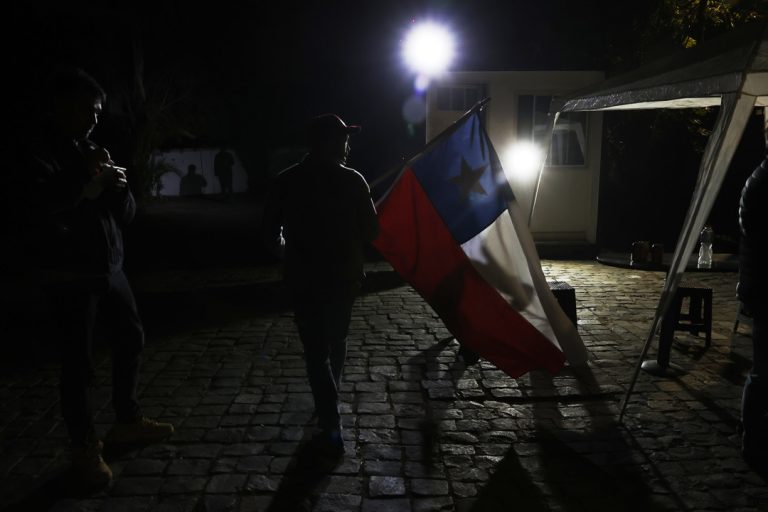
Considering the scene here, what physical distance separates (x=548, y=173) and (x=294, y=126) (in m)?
24.9

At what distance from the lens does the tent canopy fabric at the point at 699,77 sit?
3.68 meters

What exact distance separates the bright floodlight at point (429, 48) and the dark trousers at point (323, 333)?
287 inches

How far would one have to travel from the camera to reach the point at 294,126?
1326 inches

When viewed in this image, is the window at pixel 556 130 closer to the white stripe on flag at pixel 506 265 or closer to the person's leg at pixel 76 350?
the white stripe on flag at pixel 506 265

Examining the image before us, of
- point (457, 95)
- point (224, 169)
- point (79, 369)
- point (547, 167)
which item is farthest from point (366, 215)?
point (224, 169)

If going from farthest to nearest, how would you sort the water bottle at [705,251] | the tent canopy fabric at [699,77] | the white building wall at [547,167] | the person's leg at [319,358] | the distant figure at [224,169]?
the distant figure at [224,169] → the white building wall at [547,167] → the water bottle at [705,251] → the tent canopy fabric at [699,77] → the person's leg at [319,358]

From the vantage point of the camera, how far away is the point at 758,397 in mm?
3412

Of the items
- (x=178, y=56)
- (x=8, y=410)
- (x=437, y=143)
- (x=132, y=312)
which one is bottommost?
(x=8, y=410)

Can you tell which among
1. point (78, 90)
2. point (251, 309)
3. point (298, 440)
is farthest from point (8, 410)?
point (251, 309)

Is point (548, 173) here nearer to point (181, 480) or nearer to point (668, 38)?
point (668, 38)

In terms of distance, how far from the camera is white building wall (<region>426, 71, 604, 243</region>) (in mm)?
10336

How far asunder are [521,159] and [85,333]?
8642mm

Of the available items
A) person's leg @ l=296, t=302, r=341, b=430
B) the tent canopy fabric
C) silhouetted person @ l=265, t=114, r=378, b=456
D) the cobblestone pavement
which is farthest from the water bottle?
person's leg @ l=296, t=302, r=341, b=430

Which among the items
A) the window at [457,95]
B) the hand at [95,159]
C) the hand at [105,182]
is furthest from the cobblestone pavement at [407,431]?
the window at [457,95]
